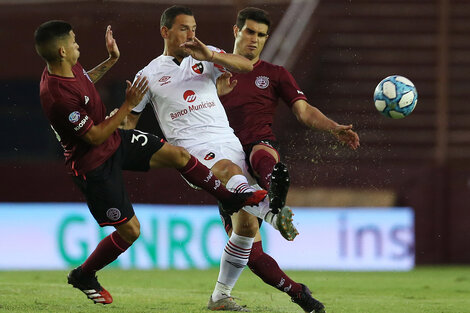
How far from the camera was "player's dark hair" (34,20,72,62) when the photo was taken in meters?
5.94

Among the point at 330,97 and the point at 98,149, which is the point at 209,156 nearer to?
the point at 98,149

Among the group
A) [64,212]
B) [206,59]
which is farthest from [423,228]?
[206,59]

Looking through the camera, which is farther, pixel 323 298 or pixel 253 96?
pixel 323 298

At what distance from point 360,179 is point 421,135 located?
243cm

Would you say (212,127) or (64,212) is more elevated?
(212,127)

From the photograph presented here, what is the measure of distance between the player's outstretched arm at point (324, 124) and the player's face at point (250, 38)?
505 mm

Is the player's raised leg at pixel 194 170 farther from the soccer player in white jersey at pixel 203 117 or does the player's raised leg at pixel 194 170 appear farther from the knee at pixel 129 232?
the knee at pixel 129 232

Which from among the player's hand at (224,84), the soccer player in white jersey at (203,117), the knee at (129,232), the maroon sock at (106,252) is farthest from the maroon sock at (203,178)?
the player's hand at (224,84)

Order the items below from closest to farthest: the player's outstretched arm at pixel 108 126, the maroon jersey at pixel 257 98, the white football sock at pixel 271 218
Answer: the white football sock at pixel 271 218, the player's outstretched arm at pixel 108 126, the maroon jersey at pixel 257 98

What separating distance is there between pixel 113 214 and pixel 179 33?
4.72 feet

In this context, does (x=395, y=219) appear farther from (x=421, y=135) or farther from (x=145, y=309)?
(x=145, y=309)

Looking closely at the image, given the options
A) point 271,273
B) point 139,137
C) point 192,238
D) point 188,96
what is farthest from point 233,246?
point 192,238

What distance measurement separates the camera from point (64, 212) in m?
11.1

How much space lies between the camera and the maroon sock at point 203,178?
244 inches
